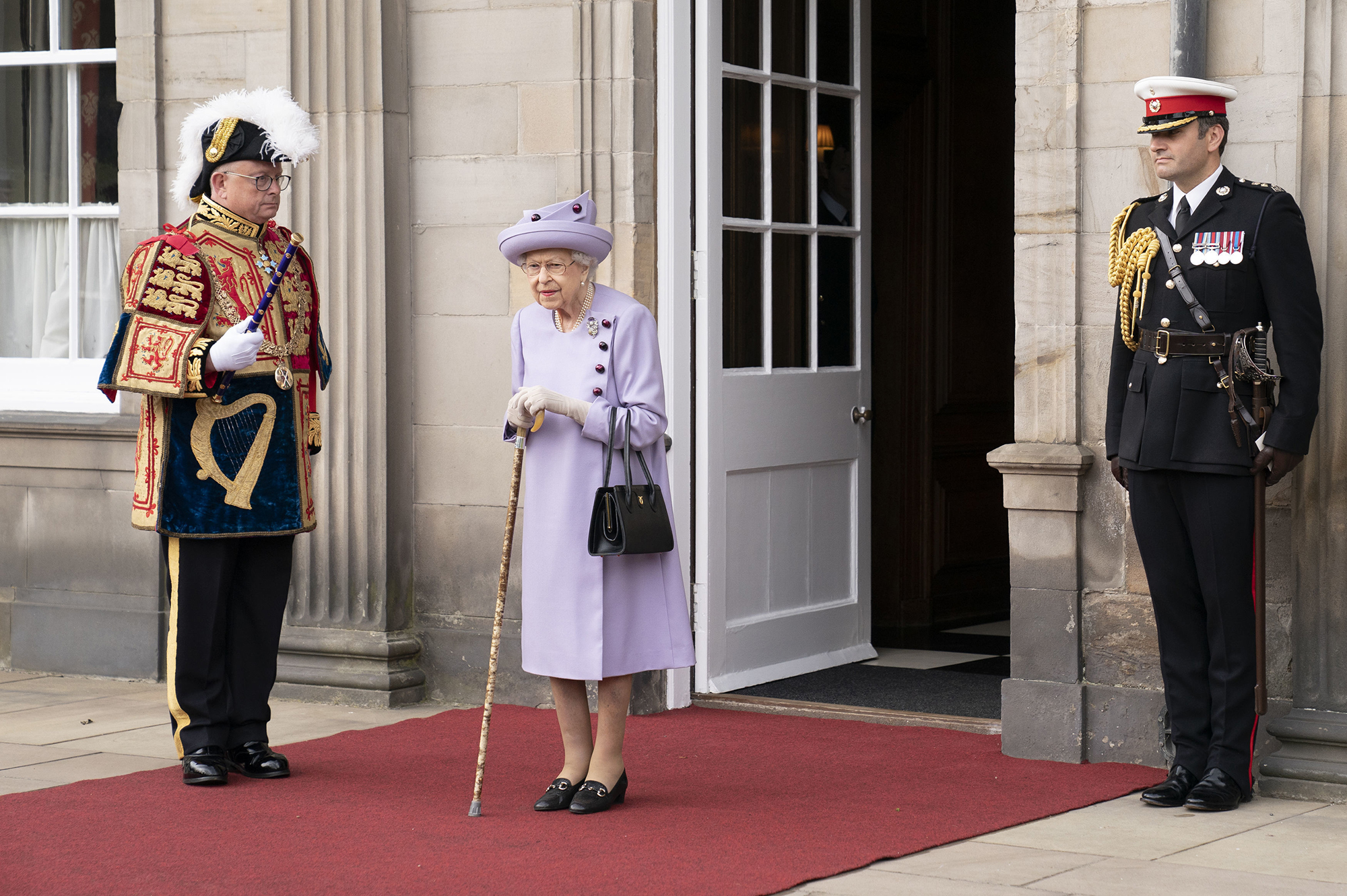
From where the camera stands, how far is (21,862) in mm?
4375

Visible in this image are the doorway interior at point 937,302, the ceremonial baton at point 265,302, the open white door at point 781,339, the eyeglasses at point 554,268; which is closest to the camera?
the eyeglasses at point 554,268

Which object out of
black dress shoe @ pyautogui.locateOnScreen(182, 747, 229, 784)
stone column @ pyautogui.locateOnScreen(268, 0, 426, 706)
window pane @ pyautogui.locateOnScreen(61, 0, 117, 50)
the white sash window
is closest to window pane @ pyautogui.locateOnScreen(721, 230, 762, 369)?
stone column @ pyautogui.locateOnScreen(268, 0, 426, 706)

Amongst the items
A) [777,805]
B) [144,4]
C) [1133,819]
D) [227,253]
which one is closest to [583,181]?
[227,253]

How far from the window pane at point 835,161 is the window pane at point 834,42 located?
8 cm

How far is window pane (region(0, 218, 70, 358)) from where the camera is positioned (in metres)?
7.70

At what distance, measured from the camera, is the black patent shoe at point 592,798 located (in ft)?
15.8

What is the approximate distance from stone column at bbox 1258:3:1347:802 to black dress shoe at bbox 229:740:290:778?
2.64 m

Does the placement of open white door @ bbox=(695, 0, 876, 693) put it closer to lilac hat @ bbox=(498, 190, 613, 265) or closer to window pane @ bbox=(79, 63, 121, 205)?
lilac hat @ bbox=(498, 190, 613, 265)

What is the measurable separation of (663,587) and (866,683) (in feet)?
6.97

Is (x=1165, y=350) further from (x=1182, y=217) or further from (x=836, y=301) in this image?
(x=836, y=301)

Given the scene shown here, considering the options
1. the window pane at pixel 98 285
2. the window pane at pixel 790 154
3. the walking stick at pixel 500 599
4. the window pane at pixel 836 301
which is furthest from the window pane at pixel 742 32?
the window pane at pixel 98 285

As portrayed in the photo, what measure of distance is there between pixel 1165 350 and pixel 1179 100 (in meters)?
0.64

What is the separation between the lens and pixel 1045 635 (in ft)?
18.3

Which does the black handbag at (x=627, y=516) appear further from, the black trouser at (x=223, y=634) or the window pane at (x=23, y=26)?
the window pane at (x=23, y=26)
